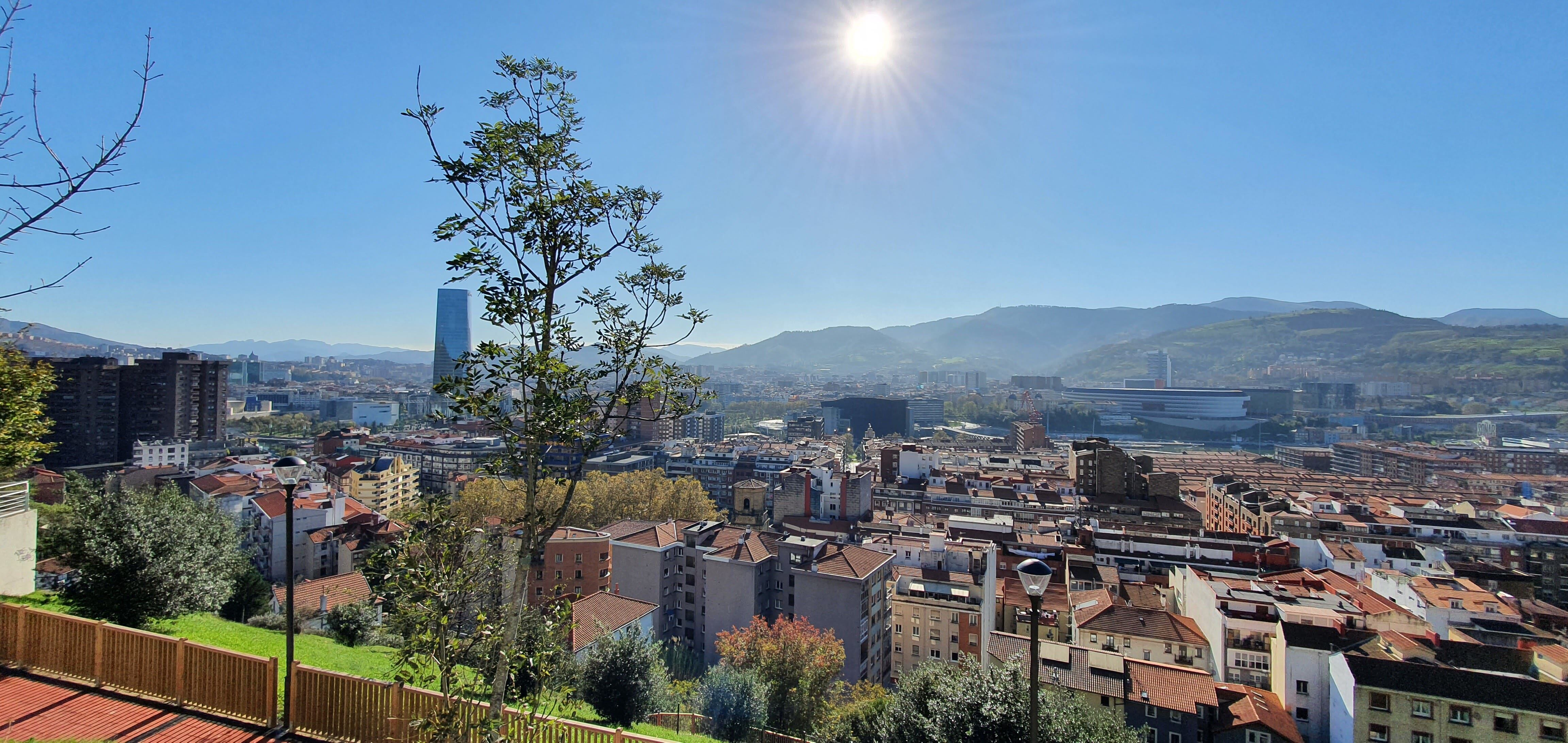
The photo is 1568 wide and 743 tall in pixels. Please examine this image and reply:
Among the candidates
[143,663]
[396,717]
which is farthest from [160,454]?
[396,717]

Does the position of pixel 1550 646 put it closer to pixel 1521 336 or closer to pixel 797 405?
pixel 797 405

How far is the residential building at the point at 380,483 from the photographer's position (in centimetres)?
3816

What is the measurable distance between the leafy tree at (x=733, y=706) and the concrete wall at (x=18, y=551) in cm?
881

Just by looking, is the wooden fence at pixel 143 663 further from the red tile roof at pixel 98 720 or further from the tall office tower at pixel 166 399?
the tall office tower at pixel 166 399

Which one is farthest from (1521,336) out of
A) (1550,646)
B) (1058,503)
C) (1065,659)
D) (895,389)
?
(1065,659)

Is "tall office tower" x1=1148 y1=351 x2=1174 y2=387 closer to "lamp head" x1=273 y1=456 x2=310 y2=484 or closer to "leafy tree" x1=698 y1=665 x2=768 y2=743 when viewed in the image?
"leafy tree" x1=698 y1=665 x2=768 y2=743

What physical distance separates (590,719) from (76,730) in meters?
5.96

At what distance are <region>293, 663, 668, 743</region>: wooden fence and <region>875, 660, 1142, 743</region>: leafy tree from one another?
4.19m

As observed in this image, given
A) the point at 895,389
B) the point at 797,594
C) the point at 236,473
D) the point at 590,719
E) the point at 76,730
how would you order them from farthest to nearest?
1. the point at 895,389
2. the point at 236,473
3. the point at 797,594
4. the point at 590,719
5. the point at 76,730

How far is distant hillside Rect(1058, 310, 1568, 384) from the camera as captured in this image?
119688mm

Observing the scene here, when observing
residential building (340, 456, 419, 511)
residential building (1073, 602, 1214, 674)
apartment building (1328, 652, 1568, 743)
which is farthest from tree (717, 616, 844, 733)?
residential building (340, 456, 419, 511)

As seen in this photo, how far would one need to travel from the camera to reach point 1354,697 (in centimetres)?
1300

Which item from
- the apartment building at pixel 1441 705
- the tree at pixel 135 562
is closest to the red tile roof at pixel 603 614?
the tree at pixel 135 562

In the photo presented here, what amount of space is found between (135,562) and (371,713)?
6841 mm
